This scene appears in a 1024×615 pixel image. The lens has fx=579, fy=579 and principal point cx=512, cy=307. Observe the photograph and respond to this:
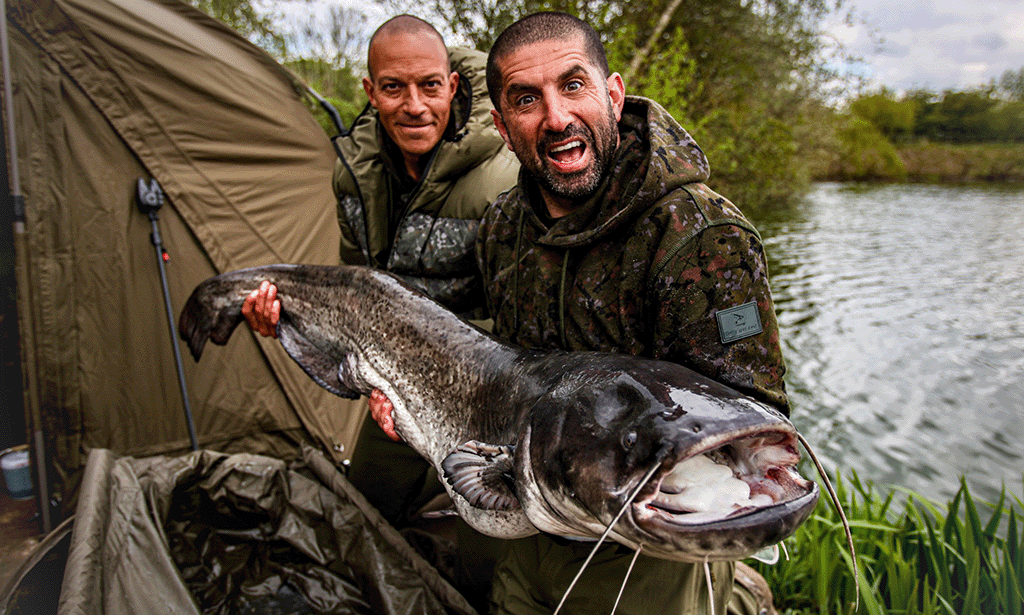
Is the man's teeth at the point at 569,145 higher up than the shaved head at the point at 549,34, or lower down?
lower down

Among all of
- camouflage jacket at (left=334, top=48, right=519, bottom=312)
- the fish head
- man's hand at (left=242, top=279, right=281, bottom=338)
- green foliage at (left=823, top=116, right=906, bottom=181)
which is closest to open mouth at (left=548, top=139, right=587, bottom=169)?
the fish head

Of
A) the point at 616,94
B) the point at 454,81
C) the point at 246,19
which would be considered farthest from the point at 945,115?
the point at 616,94

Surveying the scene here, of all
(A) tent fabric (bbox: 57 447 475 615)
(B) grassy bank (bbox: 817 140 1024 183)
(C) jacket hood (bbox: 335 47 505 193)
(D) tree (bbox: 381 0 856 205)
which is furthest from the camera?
(B) grassy bank (bbox: 817 140 1024 183)

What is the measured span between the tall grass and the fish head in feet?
5.31

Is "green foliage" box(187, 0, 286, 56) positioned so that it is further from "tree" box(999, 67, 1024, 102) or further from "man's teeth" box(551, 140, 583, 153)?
"tree" box(999, 67, 1024, 102)

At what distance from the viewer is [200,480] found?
297 cm

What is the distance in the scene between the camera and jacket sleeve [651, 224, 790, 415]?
154 cm

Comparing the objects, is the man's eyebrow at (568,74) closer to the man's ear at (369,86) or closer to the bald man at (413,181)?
the bald man at (413,181)

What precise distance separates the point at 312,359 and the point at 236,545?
1.13m

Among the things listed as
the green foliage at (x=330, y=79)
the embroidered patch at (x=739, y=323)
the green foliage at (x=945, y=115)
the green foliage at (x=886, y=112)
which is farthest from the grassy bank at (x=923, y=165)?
the embroidered patch at (x=739, y=323)

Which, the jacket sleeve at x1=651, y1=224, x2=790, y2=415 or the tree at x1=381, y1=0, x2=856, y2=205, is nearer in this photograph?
the jacket sleeve at x1=651, y1=224, x2=790, y2=415

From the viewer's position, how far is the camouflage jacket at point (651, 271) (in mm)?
1556

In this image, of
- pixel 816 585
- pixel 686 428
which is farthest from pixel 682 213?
pixel 816 585

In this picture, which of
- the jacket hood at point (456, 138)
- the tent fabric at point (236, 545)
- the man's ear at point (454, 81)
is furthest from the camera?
the man's ear at point (454, 81)
